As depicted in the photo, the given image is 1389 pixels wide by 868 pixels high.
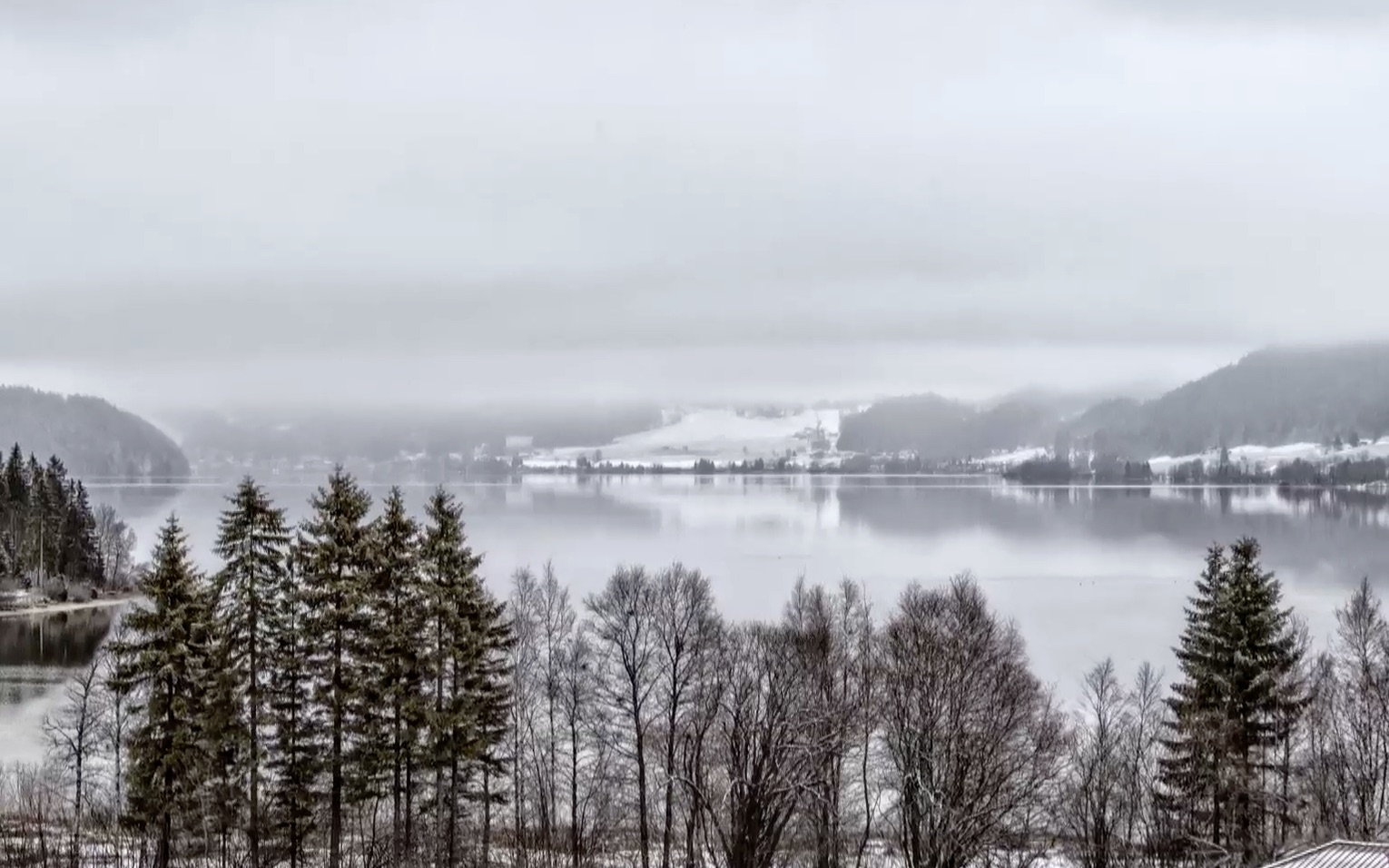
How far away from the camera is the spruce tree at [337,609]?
22.1 metres

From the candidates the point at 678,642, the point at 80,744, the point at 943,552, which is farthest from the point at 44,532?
the point at 943,552

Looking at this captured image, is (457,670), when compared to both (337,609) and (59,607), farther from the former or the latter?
(59,607)

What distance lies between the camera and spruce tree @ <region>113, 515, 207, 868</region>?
21.5m

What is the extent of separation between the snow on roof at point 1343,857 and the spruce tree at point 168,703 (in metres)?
18.6

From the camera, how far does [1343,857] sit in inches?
597

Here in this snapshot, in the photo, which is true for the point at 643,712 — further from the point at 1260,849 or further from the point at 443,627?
the point at 1260,849

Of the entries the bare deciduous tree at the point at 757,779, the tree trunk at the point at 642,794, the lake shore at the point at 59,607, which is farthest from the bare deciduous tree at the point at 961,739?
the lake shore at the point at 59,607

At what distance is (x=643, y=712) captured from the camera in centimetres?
3266

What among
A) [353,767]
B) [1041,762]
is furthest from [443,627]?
[1041,762]

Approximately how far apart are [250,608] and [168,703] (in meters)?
2.25

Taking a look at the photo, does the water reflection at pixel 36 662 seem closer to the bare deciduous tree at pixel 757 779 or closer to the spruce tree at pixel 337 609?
the spruce tree at pixel 337 609

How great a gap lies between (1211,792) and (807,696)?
30.2 ft

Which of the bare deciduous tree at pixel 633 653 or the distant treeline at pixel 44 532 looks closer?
the bare deciduous tree at pixel 633 653

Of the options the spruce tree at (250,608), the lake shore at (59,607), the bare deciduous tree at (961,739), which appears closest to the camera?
the bare deciduous tree at (961,739)
